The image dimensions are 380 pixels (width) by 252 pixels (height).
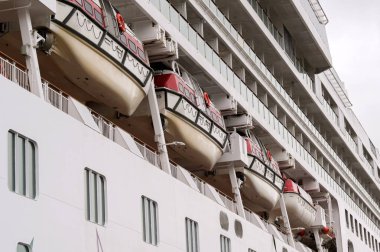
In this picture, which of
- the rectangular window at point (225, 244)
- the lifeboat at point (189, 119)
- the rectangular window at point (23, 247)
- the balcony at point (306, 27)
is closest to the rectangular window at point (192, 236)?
the rectangular window at point (225, 244)

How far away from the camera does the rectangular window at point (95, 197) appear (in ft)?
64.5

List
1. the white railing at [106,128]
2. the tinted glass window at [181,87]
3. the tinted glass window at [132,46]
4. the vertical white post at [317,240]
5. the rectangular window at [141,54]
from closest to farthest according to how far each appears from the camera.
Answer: the white railing at [106,128], the tinted glass window at [132,46], the rectangular window at [141,54], the tinted glass window at [181,87], the vertical white post at [317,240]

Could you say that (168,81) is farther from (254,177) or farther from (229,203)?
(254,177)

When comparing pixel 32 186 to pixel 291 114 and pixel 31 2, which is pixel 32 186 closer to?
pixel 31 2

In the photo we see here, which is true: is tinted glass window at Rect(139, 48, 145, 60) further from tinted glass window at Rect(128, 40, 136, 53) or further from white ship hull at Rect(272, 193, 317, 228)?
white ship hull at Rect(272, 193, 317, 228)

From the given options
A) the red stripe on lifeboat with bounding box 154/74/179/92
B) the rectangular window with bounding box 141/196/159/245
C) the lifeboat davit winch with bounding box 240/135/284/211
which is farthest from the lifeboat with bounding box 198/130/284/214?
the rectangular window with bounding box 141/196/159/245

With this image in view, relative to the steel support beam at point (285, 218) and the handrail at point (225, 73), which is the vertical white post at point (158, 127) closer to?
the handrail at point (225, 73)

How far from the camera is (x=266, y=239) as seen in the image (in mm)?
34000

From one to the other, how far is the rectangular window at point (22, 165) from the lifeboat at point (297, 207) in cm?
2283

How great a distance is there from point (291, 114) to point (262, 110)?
19.0 feet

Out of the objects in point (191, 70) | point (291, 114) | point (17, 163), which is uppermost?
point (291, 114)

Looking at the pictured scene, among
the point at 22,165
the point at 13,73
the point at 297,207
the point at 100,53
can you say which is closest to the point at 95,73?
Result: the point at 100,53

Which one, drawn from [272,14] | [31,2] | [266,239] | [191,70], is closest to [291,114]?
[272,14]

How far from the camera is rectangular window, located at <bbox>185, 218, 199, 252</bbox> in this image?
2567 centimetres
